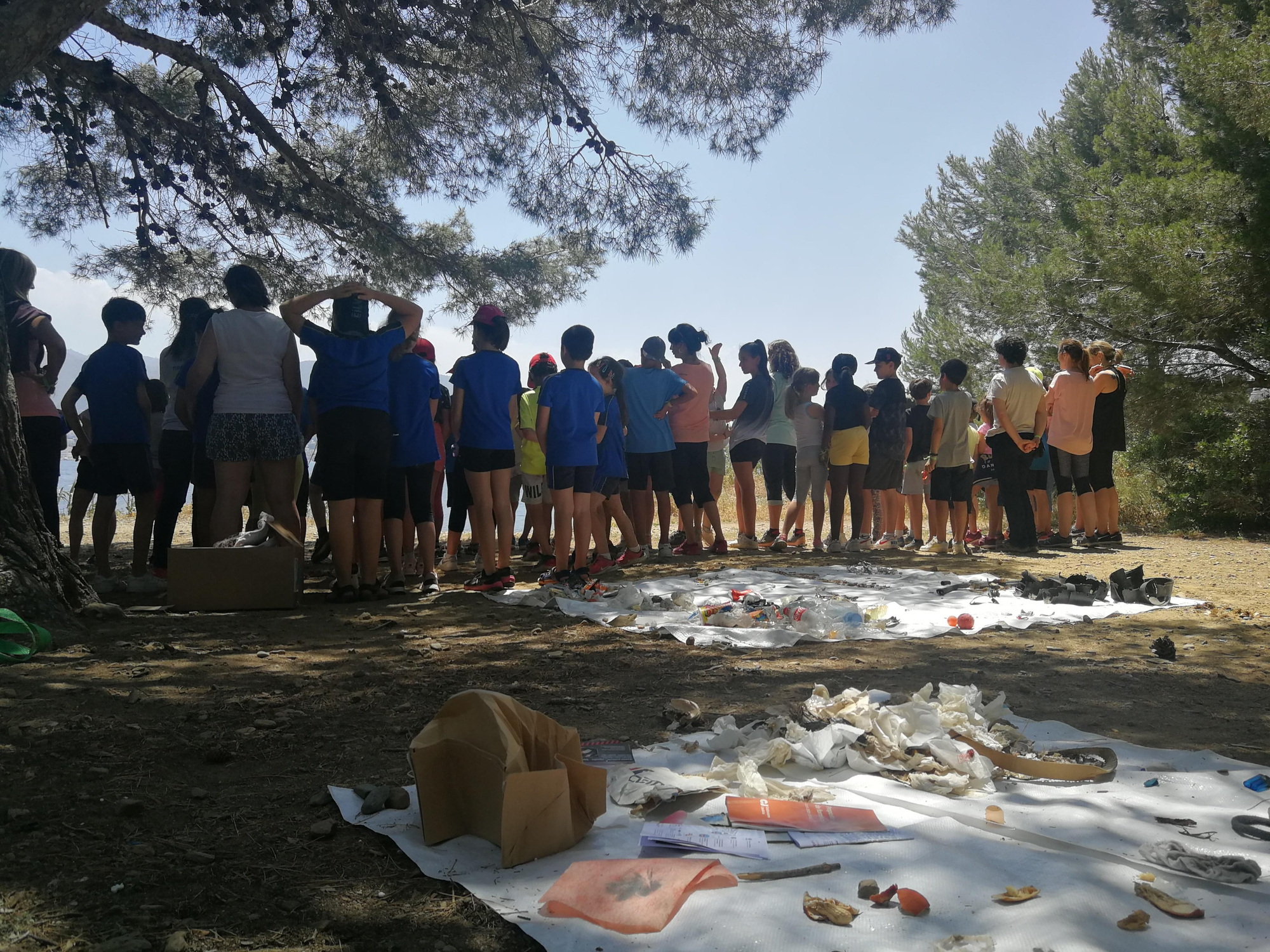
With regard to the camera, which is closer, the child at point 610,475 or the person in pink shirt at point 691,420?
the child at point 610,475

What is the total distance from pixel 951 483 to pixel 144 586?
6.21 meters

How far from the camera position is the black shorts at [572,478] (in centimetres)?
608

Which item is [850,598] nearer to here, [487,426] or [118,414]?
[487,426]

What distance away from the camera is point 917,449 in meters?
8.23

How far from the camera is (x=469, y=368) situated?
569 cm

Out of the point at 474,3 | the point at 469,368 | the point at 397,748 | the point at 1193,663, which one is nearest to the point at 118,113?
the point at 474,3

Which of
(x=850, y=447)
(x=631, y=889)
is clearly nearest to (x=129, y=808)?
(x=631, y=889)

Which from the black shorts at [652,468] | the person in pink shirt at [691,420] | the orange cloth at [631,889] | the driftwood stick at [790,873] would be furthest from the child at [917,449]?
the orange cloth at [631,889]

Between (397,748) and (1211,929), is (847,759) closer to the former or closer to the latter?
(1211,929)

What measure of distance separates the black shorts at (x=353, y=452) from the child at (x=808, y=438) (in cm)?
388

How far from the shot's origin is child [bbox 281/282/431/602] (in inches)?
195

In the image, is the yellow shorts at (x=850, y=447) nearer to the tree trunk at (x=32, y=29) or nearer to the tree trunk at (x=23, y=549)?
the tree trunk at (x=23, y=549)

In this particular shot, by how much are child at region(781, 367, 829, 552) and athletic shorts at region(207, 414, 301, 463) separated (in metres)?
4.28

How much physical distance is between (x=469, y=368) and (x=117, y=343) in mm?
2033
